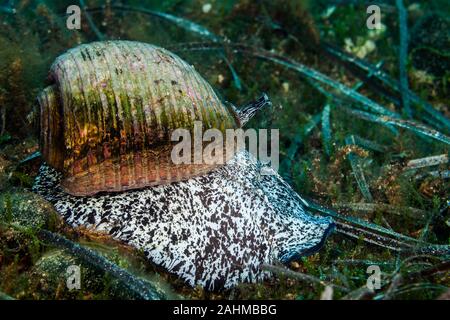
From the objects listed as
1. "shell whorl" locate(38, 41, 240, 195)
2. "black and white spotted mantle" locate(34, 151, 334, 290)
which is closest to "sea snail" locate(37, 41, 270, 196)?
"shell whorl" locate(38, 41, 240, 195)

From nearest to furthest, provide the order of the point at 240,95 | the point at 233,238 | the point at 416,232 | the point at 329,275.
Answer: the point at 329,275
the point at 233,238
the point at 416,232
the point at 240,95

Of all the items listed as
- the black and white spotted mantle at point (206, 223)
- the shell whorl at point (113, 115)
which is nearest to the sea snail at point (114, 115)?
the shell whorl at point (113, 115)

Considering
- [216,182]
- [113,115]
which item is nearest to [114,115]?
[113,115]

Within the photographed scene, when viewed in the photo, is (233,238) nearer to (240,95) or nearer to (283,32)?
(240,95)

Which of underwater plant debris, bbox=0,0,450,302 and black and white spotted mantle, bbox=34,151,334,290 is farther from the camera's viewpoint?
black and white spotted mantle, bbox=34,151,334,290

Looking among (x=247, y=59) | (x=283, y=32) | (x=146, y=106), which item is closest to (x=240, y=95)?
(x=247, y=59)

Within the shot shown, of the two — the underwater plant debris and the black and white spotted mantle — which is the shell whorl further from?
the black and white spotted mantle
